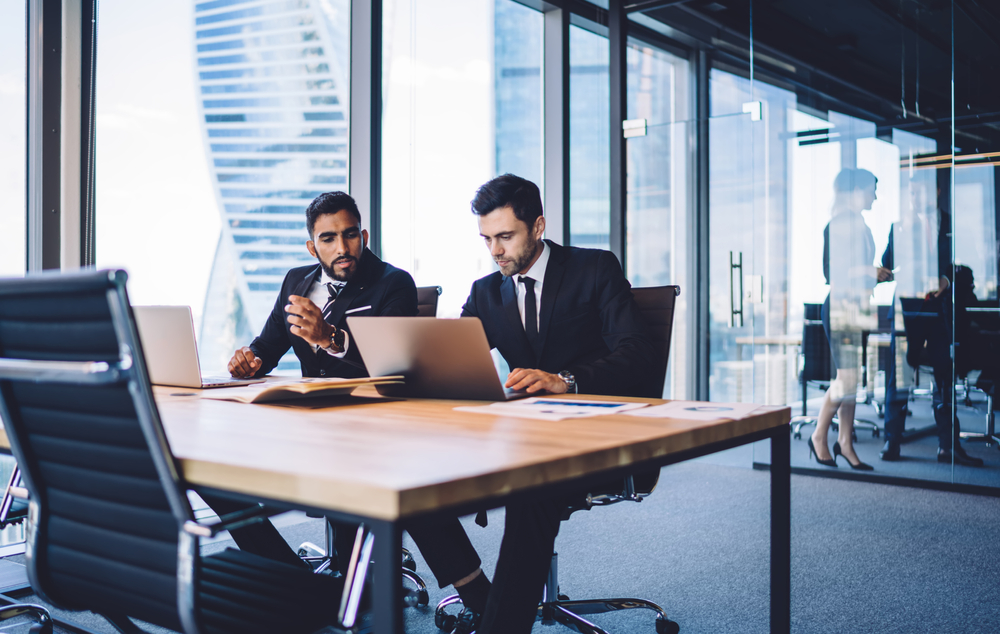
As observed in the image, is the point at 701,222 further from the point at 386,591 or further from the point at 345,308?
the point at 386,591

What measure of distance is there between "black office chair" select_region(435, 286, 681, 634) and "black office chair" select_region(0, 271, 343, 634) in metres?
0.91

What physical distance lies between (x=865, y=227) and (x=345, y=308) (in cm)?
310

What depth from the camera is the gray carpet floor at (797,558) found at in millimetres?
2297

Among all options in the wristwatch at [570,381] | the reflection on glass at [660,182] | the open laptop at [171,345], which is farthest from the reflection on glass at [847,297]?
the open laptop at [171,345]

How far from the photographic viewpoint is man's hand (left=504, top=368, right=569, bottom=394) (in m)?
1.76

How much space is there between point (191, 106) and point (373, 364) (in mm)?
2139

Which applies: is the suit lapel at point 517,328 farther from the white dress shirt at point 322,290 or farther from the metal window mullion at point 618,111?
the metal window mullion at point 618,111

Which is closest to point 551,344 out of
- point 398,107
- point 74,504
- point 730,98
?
point 74,504

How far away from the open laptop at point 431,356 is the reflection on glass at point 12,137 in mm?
1850

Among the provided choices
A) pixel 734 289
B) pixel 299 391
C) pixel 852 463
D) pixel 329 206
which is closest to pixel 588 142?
pixel 734 289

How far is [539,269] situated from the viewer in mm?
2369

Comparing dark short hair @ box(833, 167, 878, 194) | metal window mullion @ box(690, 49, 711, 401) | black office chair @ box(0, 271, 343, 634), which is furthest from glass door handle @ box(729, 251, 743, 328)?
black office chair @ box(0, 271, 343, 634)

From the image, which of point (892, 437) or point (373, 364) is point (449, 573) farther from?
point (892, 437)

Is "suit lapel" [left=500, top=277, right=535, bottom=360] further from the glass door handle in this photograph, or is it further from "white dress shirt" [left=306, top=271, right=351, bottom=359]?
the glass door handle
